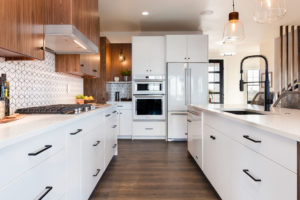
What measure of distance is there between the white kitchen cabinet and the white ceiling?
1.38 feet

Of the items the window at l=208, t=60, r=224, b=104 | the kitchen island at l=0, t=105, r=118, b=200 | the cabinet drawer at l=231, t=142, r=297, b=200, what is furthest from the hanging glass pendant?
the window at l=208, t=60, r=224, b=104

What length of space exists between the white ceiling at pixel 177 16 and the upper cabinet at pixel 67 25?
1689mm

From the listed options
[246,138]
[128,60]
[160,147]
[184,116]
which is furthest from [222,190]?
[128,60]

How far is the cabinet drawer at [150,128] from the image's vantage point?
15.6 ft

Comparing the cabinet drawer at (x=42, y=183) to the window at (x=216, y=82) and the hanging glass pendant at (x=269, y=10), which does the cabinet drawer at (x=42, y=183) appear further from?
the window at (x=216, y=82)

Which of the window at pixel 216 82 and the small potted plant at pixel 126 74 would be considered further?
the window at pixel 216 82

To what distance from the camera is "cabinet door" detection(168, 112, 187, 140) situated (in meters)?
4.64

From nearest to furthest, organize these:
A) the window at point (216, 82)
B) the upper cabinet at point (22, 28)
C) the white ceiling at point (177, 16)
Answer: the upper cabinet at point (22, 28)
the white ceiling at point (177, 16)
the window at point (216, 82)

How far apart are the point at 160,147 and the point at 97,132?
207 cm

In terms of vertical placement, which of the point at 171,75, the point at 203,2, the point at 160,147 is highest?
the point at 203,2

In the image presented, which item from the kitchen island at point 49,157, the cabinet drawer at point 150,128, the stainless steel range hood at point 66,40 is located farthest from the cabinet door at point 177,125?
the kitchen island at point 49,157

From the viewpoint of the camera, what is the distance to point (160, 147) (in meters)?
4.05

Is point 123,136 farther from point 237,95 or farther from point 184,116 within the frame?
point 237,95

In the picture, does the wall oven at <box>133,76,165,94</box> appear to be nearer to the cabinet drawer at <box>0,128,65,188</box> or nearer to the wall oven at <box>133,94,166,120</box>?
the wall oven at <box>133,94,166,120</box>
